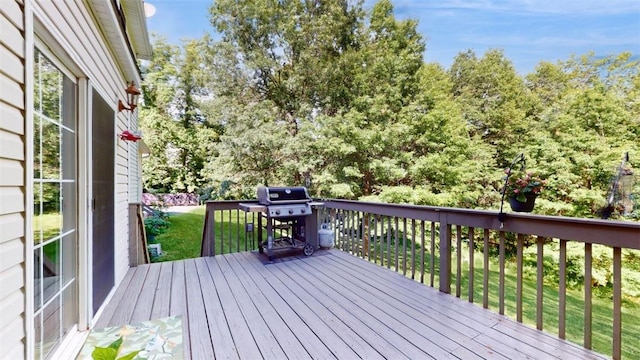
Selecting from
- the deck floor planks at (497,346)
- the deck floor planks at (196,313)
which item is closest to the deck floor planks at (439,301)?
the deck floor planks at (497,346)

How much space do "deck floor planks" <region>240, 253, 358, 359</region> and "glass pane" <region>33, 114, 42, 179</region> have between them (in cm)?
190

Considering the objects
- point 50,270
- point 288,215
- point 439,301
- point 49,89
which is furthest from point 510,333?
point 49,89

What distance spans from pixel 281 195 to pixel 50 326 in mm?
2676

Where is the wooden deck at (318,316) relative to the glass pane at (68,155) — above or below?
below

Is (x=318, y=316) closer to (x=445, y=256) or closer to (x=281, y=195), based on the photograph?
(x=445, y=256)

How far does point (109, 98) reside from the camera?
287 centimetres

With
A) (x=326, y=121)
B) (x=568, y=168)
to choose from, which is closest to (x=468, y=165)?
(x=568, y=168)

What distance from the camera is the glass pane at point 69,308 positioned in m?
1.85

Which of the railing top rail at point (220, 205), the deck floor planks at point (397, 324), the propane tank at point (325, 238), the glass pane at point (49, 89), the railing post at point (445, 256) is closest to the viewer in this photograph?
the glass pane at point (49, 89)

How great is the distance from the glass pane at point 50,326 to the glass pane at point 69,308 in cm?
9

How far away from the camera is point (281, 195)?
4.04 meters

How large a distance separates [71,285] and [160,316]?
0.73 m

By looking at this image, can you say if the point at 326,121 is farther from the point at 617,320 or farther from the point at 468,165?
the point at 617,320

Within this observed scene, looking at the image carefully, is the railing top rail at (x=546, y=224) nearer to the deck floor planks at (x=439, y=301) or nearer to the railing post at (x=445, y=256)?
the railing post at (x=445, y=256)
